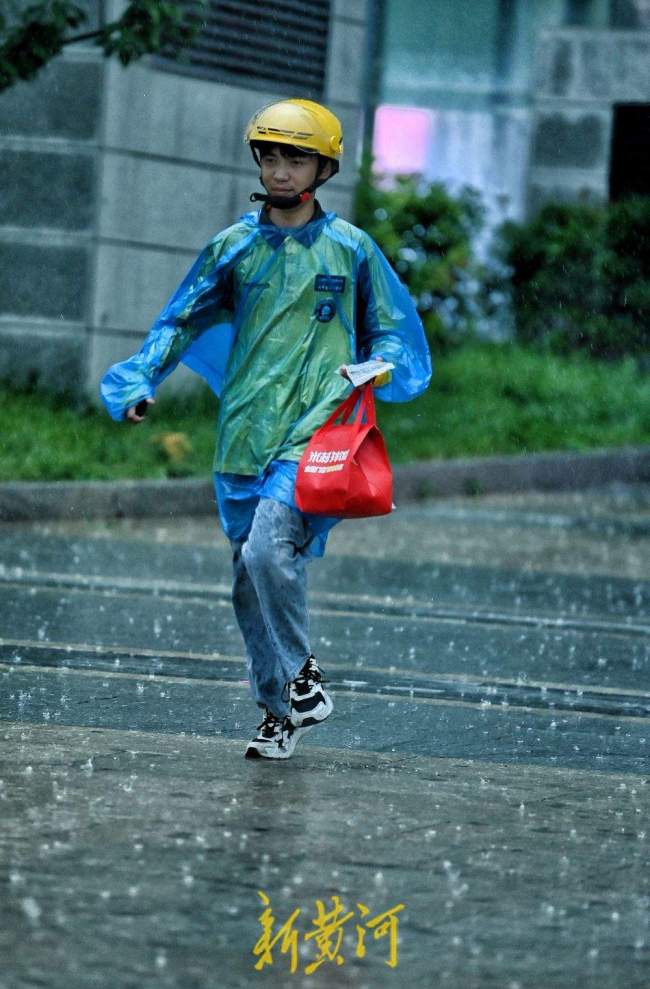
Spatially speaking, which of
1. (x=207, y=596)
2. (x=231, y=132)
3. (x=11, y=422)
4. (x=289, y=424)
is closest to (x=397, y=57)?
(x=231, y=132)

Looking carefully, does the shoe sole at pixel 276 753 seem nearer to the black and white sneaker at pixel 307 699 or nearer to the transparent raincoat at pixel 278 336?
the black and white sneaker at pixel 307 699

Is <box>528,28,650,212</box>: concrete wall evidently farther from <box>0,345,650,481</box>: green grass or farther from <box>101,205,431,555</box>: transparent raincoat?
<box>101,205,431,555</box>: transparent raincoat

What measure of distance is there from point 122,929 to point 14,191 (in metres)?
12.4

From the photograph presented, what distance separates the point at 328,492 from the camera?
5.66m

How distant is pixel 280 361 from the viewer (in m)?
5.92

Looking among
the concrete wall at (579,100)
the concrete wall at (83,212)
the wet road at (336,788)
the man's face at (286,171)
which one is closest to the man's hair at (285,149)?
the man's face at (286,171)

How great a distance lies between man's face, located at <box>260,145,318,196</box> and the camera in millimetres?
5910

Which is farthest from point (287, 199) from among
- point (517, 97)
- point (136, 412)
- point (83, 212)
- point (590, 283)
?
point (517, 97)

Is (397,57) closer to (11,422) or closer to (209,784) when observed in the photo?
(11,422)

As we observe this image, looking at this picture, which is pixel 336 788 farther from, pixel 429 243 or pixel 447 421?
pixel 429 243

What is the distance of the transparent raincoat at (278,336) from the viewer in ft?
19.3

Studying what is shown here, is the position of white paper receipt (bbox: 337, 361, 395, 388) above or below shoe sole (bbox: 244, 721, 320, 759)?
above

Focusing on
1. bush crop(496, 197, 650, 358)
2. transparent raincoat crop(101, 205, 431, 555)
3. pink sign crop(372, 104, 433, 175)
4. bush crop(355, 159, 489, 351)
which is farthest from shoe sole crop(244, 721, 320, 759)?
pink sign crop(372, 104, 433, 175)

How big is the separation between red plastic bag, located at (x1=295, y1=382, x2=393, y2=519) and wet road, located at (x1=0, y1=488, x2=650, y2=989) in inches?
27.6
